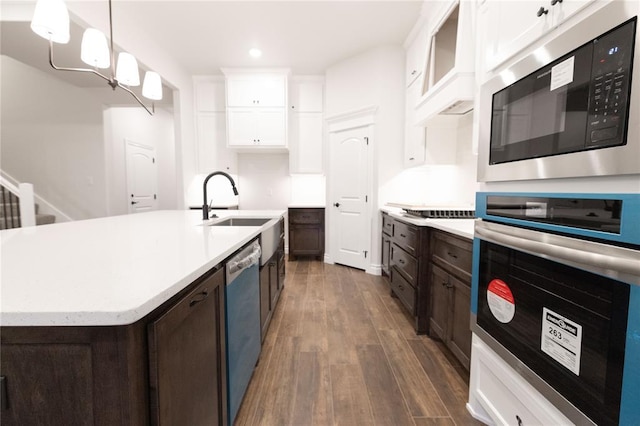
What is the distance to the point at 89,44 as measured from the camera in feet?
5.36

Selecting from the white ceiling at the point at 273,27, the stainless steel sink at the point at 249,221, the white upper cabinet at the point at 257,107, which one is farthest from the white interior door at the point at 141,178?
the stainless steel sink at the point at 249,221

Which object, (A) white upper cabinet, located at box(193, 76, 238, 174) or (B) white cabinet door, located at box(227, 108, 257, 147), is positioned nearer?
(B) white cabinet door, located at box(227, 108, 257, 147)

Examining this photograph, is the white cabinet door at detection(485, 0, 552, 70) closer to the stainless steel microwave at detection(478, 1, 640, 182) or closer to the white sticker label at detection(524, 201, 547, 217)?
the stainless steel microwave at detection(478, 1, 640, 182)

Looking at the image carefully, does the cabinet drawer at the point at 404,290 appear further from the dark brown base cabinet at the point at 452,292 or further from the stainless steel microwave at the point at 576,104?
the stainless steel microwave at the point at 576,104

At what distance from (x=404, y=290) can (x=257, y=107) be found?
3.40 m

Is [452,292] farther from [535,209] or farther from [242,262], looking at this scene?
[242,262]

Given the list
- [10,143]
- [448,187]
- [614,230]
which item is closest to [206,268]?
[614,230]

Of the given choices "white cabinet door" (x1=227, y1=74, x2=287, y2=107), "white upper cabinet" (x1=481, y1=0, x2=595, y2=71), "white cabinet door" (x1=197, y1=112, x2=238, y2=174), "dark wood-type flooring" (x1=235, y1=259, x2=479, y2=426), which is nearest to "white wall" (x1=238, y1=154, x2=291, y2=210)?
"white cabinet door" (x1=197, y1=112, x2=238, y2=174)

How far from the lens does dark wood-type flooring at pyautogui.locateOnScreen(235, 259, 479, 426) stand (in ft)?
4.40

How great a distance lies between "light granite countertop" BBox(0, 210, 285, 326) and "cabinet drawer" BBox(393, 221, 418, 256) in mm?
1368

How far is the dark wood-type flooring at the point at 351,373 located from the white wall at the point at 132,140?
4.23 m

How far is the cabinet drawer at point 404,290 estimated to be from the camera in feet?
6.98

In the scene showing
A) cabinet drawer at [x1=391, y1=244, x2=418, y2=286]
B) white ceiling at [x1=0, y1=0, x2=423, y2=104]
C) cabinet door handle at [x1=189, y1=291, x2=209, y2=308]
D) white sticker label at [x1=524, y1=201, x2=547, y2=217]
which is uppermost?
white ceiling at [x1=0, y1=0, x2=423, y2=104]

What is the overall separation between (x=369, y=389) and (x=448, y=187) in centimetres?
226
